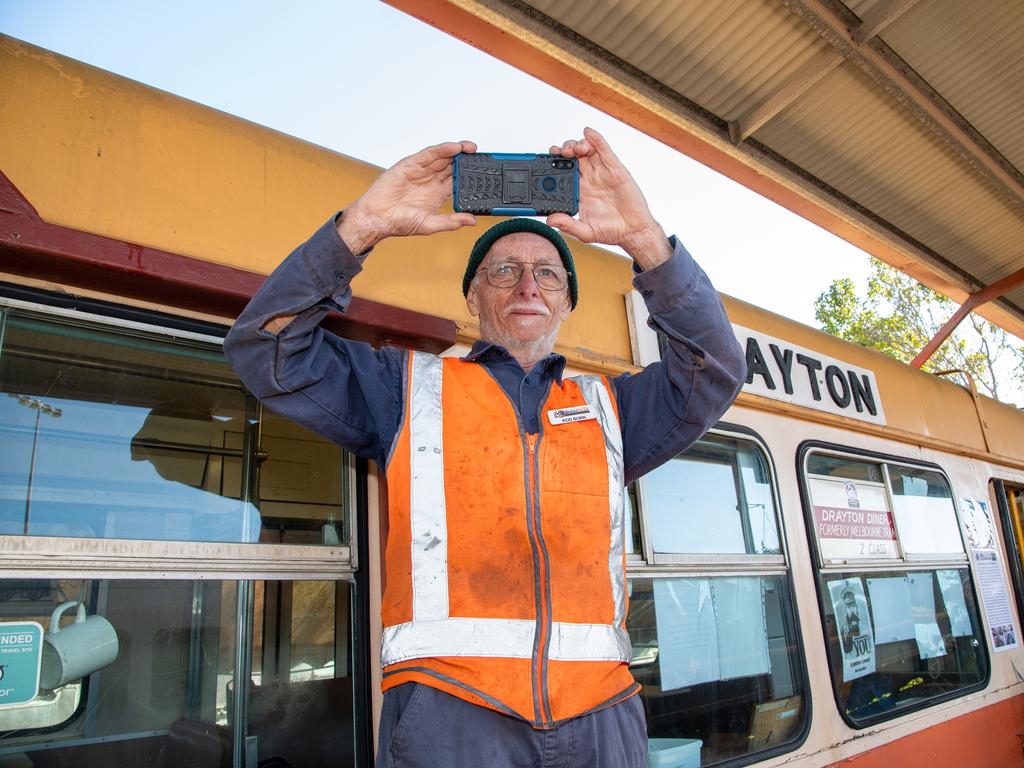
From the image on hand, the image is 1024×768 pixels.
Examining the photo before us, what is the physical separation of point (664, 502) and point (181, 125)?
1723mm

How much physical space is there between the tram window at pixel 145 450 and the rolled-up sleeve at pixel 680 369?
70cm

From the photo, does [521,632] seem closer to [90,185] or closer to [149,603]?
[149,603]

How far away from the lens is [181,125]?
5.11ft

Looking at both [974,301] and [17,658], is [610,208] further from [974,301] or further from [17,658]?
[974,301]

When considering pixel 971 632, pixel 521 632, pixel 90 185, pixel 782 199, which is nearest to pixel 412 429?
pixel 521 632

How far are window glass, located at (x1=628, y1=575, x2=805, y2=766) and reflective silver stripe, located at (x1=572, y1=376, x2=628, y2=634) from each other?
86cm

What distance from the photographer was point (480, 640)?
1154 millimetres

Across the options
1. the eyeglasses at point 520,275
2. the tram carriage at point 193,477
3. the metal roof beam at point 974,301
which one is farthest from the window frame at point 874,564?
the eyeglasses at point 520,275

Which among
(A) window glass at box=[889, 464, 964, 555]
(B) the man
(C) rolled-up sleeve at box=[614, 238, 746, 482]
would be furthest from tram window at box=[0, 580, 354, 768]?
(A) window glass at box=[889, 464, 964, 555]

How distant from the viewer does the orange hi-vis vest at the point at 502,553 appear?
1.14m

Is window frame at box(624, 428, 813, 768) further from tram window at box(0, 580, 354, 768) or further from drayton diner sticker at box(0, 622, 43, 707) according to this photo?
drayton diner sticker at box(0, 622, 43, 707)

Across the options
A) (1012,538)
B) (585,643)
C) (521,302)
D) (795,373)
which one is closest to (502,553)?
(585,643)

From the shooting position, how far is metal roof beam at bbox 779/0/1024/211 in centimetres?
245

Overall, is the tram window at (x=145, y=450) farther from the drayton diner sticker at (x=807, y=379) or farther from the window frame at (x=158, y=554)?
the drayton diner sticker at (x=807, y=379)
